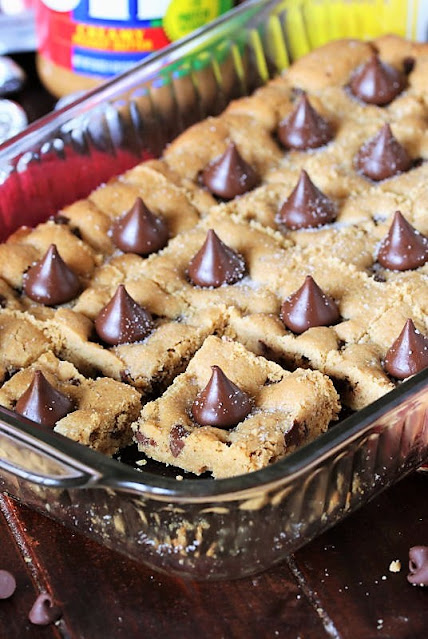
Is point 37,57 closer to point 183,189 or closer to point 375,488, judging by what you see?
point 183,189

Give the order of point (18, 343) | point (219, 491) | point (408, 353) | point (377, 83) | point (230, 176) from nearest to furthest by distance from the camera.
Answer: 1. point (219, 491)
2. point (408, 353)
3. point (18, 343)
4. point (230, 176)
5. point (377, 83)

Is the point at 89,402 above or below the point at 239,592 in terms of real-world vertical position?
above

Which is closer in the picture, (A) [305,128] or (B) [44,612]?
(B) [44,612]

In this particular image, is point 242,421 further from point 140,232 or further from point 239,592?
point 140,232

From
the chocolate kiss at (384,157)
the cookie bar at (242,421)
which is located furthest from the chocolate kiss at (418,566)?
the chocolate kiss at (384,157)

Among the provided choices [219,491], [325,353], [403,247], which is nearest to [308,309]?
[325,353]

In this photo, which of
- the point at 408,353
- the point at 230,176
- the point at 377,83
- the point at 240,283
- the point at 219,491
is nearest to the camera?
the point at 219,491

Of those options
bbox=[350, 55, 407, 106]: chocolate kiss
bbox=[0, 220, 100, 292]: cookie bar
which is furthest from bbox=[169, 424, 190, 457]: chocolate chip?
bbox=[350, 55, 407, 106]: chocolate kiss
